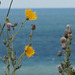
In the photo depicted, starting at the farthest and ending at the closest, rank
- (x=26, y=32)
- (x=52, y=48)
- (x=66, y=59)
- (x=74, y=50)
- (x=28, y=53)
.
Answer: (x=26, y=32), (x=52, y=48), (x=74, y=50), (x=66, y=59), (x=28, y=53)

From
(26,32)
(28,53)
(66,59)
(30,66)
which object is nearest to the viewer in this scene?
(28,53)

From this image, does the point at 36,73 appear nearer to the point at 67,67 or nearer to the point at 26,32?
the point at 67,67

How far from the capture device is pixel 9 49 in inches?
61.5

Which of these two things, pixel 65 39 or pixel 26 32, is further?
pixel 26 32

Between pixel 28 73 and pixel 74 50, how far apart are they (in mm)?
18277

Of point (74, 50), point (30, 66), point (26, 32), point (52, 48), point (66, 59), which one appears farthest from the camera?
point (26, 32)

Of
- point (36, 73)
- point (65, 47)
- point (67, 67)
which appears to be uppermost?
point (65, 47)

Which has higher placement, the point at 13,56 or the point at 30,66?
the point at 13,56

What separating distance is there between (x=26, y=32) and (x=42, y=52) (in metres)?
19.2

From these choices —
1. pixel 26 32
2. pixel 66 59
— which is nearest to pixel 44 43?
pixel 26 32

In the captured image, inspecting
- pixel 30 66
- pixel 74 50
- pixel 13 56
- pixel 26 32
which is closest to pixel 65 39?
pixel 13 56

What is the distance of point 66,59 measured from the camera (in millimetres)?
1643

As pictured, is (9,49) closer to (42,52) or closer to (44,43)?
(42,52)

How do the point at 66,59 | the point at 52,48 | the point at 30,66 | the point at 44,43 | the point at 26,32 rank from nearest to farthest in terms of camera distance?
the point at 66,59 < the point at 30,66 < the point at 52,48 < the point at 44,43 < the point at 26,32
